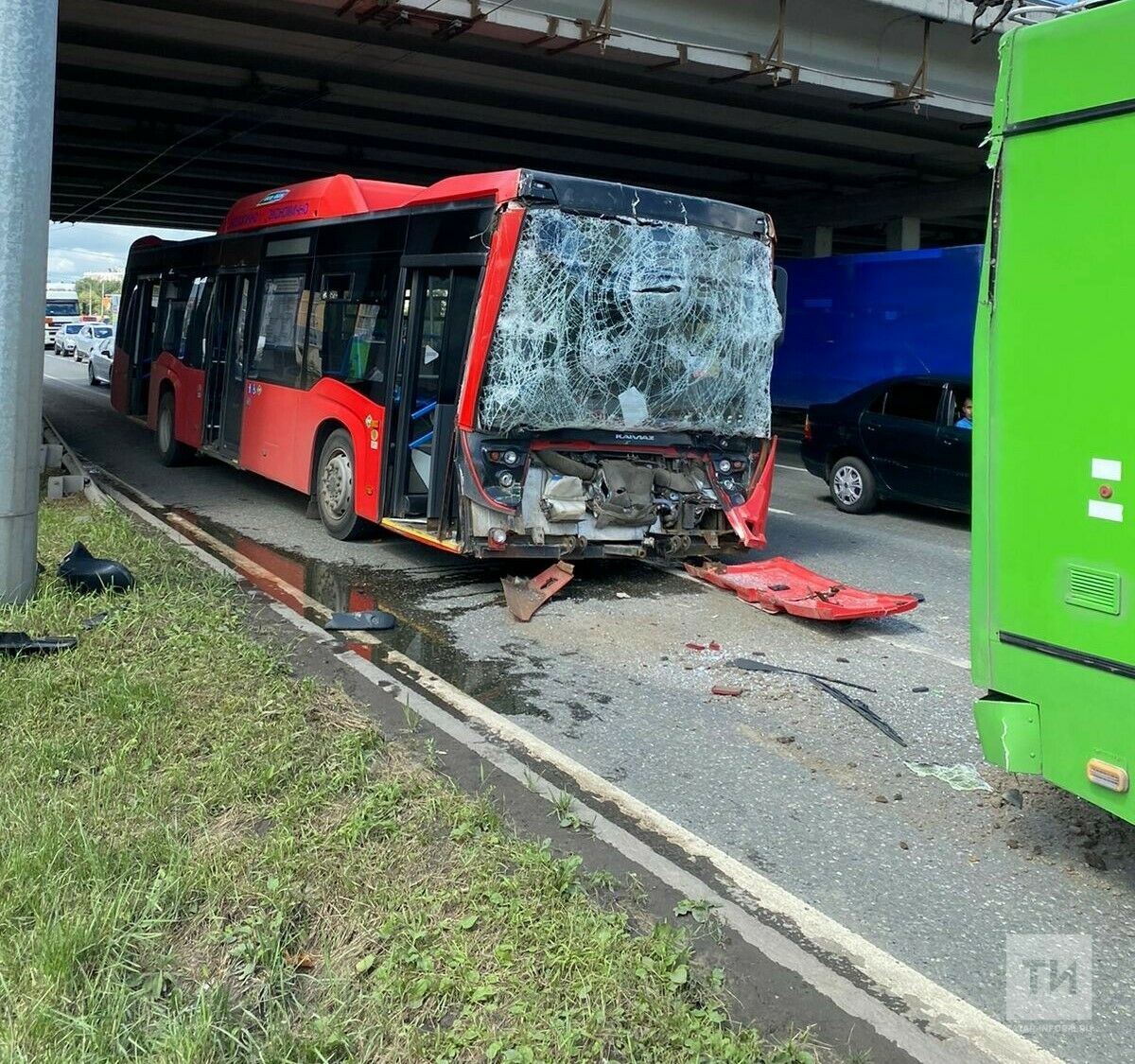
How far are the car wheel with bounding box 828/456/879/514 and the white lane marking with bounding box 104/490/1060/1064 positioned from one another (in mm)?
9120

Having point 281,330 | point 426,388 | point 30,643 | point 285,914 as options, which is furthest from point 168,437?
point 285,914

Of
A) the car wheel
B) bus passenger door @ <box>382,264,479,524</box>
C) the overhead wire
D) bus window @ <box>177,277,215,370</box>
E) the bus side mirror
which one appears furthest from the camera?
the overhead wire

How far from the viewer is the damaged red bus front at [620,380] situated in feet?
27.2

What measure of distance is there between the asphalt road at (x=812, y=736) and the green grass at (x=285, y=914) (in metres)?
1.04

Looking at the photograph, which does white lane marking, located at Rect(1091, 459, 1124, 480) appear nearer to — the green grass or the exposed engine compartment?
the green grass

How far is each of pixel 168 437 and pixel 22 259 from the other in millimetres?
9182

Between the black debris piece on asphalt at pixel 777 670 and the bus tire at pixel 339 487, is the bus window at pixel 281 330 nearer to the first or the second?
the bus tire at pixel 339 487

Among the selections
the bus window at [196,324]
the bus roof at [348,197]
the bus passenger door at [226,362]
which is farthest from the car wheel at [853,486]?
the bus window at [196,324]

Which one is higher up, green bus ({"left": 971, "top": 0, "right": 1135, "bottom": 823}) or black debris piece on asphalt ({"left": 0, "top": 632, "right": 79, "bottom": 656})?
green bus ({"left": 971, "top": 0, "right": 1135, "bottom": 823})

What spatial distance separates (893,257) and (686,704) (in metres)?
16.4

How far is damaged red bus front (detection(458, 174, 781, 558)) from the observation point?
27.2ft

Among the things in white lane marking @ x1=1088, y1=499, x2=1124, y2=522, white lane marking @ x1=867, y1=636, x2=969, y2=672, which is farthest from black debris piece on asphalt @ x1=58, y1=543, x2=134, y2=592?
white lane marking @ x1=1088, y1=499, x2=1124, y2=522

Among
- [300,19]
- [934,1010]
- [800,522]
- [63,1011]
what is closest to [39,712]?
[63,1011]

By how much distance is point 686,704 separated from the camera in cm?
665
